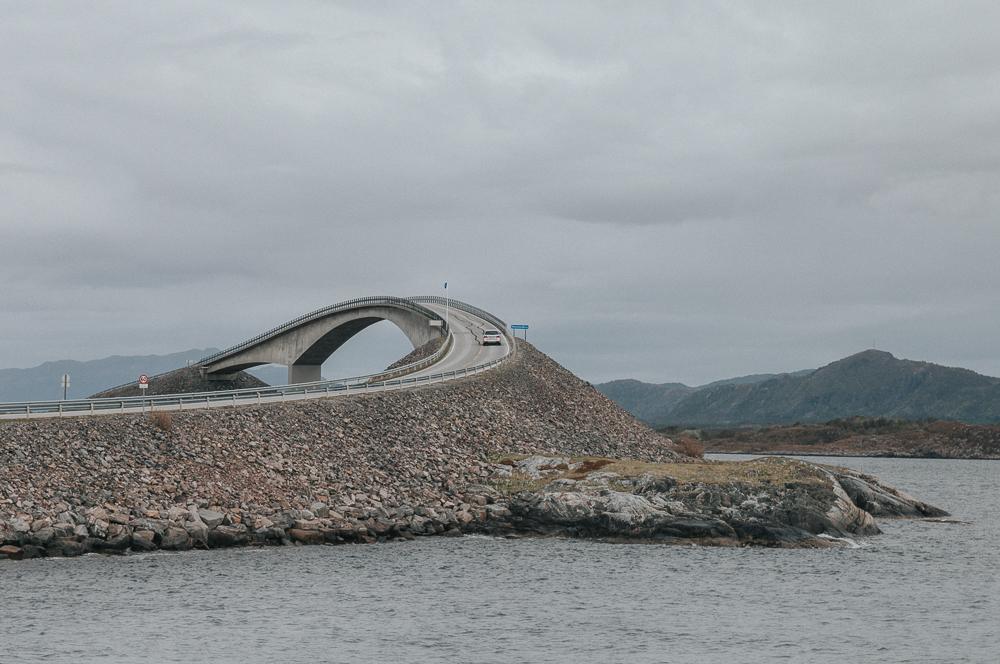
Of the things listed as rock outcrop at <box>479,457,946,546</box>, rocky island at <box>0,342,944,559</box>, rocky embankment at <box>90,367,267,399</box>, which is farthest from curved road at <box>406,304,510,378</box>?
rocky embankment at <box>90,367,267,399</box>

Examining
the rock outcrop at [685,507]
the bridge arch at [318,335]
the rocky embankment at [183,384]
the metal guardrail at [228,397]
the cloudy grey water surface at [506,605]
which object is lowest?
the cloudy grey water surface at [506,605]

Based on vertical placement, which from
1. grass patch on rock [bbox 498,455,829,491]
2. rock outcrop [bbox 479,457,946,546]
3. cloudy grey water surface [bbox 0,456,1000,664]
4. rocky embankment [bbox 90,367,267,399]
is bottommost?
cloudy grey water surface [bbox 0,456,1000,664]

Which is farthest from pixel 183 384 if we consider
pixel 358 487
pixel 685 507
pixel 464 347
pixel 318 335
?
pixel 685 507

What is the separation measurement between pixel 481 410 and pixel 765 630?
42.3m

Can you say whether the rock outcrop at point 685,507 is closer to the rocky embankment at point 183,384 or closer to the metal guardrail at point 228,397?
the metal guardrail at point 228,397

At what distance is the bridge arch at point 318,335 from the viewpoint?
384 feet

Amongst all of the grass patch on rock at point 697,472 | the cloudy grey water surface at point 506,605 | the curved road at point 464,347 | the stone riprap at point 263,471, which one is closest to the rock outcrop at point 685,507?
the grass patch on rock at point 697,472

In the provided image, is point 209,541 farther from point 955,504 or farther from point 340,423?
point 955,504

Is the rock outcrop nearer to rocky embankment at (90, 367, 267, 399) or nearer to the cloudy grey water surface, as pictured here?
the cloudy grey water surface

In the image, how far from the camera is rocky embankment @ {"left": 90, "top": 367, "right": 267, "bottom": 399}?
139875 millimetres

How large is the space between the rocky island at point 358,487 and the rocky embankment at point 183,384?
72.5m

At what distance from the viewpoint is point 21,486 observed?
51438mm

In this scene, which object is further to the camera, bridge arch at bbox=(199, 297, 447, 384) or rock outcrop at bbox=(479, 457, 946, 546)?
bridge arch at bbox=(199, 297, 447, 384)

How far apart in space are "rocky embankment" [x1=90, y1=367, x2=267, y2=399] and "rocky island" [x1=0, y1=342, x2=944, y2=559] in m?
72.5
